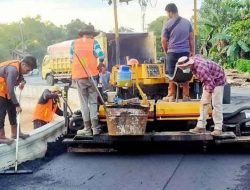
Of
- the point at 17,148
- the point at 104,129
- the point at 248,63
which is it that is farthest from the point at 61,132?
the point at 248,63

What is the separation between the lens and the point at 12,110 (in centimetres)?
731

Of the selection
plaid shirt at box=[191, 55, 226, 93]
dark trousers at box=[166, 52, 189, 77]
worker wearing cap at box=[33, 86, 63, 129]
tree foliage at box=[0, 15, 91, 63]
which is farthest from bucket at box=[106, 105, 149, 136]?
tree foliage at box=[0, 15, 91, 63]

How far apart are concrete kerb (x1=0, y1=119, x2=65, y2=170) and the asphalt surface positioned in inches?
8.0

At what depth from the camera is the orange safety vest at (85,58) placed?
7375 mm

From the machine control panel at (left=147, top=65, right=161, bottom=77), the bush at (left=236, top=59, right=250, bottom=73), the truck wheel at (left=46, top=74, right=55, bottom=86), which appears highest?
the machine control panel at (left=147, top=65, right=161, bottom=77)

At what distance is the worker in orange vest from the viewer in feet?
22.2

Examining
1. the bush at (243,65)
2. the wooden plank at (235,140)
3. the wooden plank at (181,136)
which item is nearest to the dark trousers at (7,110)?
the wooden plank at (181,136)

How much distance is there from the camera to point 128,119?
689 centimetres

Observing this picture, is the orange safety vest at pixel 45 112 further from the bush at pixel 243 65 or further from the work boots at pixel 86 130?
the bush at pixel 243 65

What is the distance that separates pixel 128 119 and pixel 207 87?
1203 mm

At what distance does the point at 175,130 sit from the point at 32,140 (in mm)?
2150

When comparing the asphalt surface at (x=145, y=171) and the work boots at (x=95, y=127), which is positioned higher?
the work boots at (x=95, y=127)

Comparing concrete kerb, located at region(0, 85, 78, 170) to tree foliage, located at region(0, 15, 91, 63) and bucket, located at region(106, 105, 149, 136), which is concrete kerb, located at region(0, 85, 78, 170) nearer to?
bucket, located at region(106, 105, 149, 136)

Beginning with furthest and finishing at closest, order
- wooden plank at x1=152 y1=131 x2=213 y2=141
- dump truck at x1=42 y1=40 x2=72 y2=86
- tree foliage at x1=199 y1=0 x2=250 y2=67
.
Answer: dump truck at x1=42 y1=40 x2=72 y2=86, tree foliage at x1=199 y1=0 x2=250 y2=67, wooden plank at x1=152 y1=131 x2=213 y2=141
